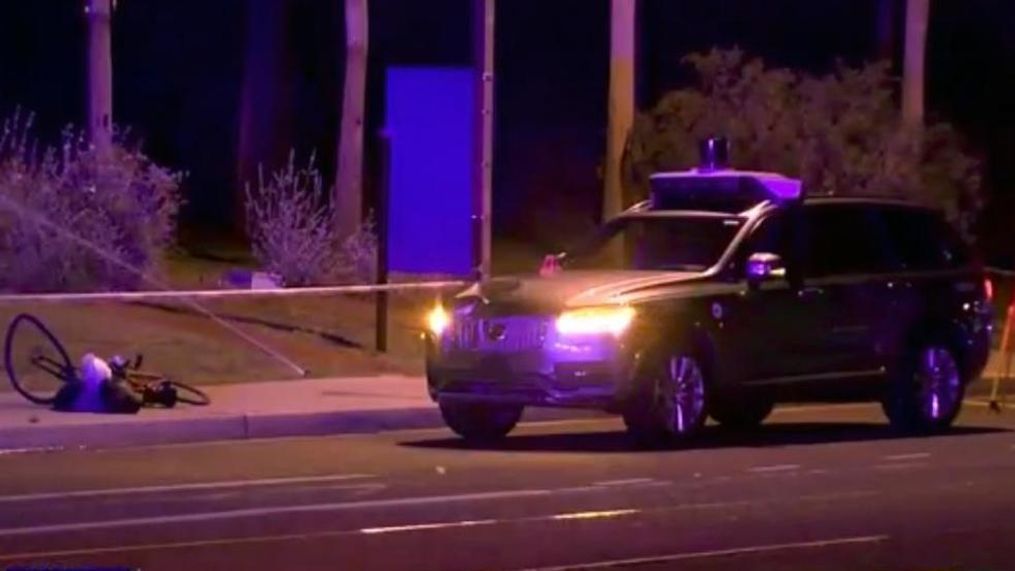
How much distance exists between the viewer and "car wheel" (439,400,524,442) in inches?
744

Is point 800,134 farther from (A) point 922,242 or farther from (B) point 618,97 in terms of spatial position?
(A) point 922,242

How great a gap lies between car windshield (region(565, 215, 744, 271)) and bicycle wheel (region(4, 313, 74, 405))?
4.14 metres

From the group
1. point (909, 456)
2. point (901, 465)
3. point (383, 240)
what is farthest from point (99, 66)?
point (901, 465)

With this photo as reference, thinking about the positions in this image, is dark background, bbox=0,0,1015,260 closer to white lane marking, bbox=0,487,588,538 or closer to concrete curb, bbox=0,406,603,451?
concrete curb, bbox=0,406,603,451

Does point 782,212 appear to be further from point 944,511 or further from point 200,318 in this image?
point 200,318

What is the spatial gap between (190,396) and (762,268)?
4989 millimetres

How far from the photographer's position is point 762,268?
1845 cm

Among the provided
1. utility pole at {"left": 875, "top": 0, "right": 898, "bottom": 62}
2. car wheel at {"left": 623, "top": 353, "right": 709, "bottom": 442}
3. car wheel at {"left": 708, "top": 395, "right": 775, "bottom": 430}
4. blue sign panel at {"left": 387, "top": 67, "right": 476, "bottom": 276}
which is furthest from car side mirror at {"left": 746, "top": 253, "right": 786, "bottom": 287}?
utility pole at {"left": 875, "top": 0, "right": 898, "bottom": 62}

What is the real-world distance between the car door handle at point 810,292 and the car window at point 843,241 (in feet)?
0.37

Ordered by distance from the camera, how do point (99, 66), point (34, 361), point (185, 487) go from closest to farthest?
point (185, 487), point (34, 361), point (99, 66)

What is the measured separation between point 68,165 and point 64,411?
21.1ft

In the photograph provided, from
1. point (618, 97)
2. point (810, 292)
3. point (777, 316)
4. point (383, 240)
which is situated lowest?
point (383, 240)

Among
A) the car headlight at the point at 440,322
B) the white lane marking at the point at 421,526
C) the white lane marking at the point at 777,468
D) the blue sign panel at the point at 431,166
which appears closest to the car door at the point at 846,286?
the white lane marking at the point at 777,468

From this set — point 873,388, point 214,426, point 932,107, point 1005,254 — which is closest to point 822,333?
point 873,388
